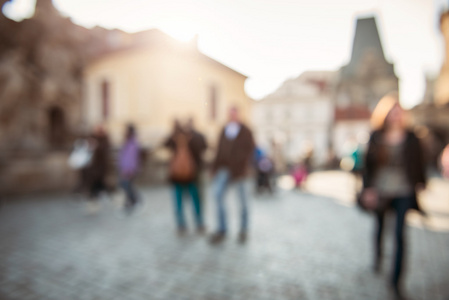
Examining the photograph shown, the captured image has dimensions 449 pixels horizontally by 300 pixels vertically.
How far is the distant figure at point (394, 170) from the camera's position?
319cm

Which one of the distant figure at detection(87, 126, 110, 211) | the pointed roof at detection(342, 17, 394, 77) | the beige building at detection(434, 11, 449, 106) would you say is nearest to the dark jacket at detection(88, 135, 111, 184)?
the distant figure at detection(87, 126, 110, 211)

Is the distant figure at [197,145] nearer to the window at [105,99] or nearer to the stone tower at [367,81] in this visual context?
the window at [105,99]

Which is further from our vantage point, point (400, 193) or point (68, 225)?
point (68, 225)

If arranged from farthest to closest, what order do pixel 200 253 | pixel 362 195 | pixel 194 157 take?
pixel 194 157
pixel 200 253
pixel 362 195

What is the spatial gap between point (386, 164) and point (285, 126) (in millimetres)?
39618

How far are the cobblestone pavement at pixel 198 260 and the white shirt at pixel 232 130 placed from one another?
1.67 meters

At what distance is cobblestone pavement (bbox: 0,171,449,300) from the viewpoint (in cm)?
321

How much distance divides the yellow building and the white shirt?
966 cm

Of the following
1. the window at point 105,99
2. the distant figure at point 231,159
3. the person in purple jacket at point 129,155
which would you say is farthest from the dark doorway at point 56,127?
the distant figure at point 231,159

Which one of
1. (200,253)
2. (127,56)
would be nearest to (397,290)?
(200,253)

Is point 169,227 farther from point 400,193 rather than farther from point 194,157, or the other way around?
point 400,193

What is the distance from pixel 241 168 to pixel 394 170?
2310 millimetres

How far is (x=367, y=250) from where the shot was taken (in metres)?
4.63

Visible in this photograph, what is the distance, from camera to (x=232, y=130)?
511cm
